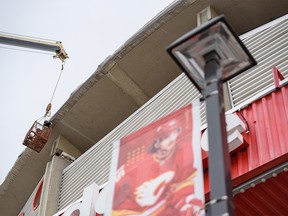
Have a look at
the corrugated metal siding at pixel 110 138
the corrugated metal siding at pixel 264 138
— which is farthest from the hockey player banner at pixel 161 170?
the corrugated metal siding at pixel 110 138

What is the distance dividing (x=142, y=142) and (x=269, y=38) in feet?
20.3

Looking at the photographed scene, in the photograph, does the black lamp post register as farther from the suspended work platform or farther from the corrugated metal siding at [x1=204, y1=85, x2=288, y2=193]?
the suspended work platform

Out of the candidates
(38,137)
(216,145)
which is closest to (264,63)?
(216,145)

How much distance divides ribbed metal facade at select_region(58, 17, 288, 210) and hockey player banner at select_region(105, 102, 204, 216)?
283cm

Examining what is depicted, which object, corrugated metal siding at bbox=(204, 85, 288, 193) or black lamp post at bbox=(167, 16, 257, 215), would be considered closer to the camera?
black lamp post at bbox=(167, 16, 257, 215)

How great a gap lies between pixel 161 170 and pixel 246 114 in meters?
4.17

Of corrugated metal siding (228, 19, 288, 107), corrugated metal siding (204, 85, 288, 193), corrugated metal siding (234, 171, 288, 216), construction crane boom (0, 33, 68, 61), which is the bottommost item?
corrugated metal siding (234, 171, 288, 216)

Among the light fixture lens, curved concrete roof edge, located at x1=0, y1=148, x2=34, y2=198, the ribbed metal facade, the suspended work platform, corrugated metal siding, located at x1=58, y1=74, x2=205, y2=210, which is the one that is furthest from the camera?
curved concrete roof edge, located at x1=0, y1=148, x2=34, y2=198

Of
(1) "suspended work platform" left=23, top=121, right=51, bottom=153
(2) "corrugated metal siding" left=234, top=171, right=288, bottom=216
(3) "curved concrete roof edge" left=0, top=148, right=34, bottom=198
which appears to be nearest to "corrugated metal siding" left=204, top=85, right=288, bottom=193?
(2) "corrugated metal siding" left=234, top=171, right=288, bottom=216

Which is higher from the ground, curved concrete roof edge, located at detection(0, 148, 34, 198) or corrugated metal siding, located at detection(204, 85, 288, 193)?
curved concrete roof edge, located at detection(0, 148, 34, 198)

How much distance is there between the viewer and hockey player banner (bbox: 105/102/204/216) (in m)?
4.38

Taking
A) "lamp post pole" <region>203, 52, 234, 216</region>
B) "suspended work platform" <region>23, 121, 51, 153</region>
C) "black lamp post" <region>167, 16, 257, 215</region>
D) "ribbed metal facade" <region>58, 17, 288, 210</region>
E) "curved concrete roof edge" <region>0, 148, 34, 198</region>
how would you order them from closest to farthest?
"lamp post pole" <region>203, 52, 234, 216</region> → "black lamp post" <region>167, 16, 257, 215</region> → "ribbed metal facade" <region>58, 17, 288, 210</region> → "suspended work platform" <region>23, 121, 51, 153</region> → "curved concrete roof edge" <region>0, 148, 34, 198</region>

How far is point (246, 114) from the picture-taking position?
862 cm

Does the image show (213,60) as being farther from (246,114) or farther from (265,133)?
(246,114)
